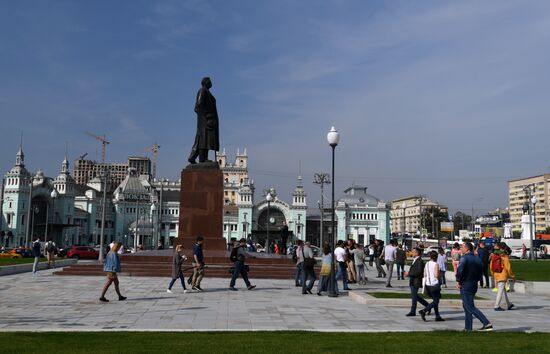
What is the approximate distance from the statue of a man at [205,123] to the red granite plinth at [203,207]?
143cm

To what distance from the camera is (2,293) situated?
1669 cm

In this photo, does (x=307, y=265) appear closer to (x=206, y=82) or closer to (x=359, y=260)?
(x=359, y=260)

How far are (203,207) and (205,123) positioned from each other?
429 cm

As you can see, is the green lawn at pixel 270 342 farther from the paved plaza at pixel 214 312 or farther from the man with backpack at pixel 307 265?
the man with backpack at pixel 307 265

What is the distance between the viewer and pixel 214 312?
43.0 ft

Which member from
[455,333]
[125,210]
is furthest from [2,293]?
[125,210]

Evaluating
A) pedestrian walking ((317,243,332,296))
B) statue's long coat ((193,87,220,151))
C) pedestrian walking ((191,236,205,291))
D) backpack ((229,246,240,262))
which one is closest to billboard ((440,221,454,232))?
statue's long coat ((193,87,220,151))

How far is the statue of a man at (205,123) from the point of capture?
26.4 meters

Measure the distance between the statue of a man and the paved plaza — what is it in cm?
895

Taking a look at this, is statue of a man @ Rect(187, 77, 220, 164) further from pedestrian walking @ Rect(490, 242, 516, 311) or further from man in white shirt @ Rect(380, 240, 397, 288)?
pedestrian walking @ Rect(490, 242, 516, 311)

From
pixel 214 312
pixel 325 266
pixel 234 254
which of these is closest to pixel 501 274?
pixel 325 266

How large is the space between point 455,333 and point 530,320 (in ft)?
12.2

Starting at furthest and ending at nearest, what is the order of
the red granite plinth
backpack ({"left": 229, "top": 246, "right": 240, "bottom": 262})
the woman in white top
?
the red granite plinth < backpack ({"left": 229, "top": 246, "right": 240, "bottom": 262}) < the woman in white top

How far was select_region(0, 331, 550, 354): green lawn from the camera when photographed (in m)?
8.16
